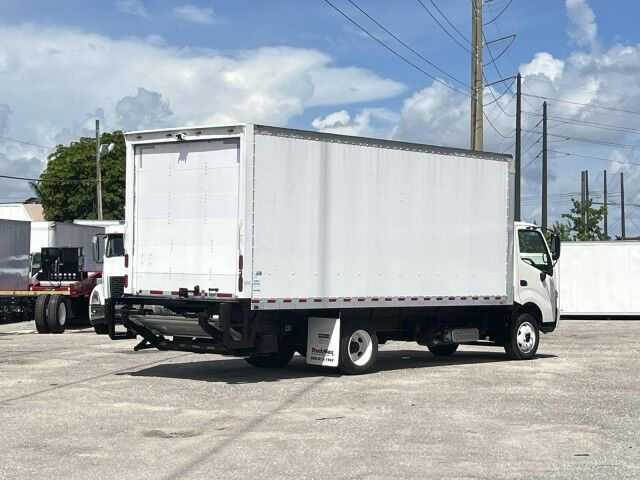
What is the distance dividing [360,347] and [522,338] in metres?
3.99

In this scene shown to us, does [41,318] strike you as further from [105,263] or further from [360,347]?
[360,347]

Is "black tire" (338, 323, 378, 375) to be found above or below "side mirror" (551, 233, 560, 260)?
below

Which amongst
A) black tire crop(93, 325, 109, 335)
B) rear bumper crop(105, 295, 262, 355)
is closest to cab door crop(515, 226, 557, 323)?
rear bumper crop(105, 295, 262, 355)

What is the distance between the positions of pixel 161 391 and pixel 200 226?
256cm

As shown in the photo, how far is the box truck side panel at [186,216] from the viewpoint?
15.6m

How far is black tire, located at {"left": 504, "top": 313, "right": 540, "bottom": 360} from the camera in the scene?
1941 centimetres

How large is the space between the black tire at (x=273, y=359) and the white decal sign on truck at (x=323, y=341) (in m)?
1.00

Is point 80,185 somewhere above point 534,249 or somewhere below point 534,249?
above

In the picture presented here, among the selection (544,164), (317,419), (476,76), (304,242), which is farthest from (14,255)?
(544,164)

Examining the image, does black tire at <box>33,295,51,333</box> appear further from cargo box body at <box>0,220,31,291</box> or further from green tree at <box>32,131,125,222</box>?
green tree at <box>32,131,125,222</box>

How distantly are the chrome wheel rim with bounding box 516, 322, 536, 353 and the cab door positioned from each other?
0.42 m

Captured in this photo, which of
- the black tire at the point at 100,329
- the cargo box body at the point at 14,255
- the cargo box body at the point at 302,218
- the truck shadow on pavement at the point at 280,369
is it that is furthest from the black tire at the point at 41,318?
the cargo box body at the point at 302,218

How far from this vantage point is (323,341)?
1658 centimetres

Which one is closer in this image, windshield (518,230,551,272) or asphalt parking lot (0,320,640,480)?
asphalt parking lot (0,320,640,480)
